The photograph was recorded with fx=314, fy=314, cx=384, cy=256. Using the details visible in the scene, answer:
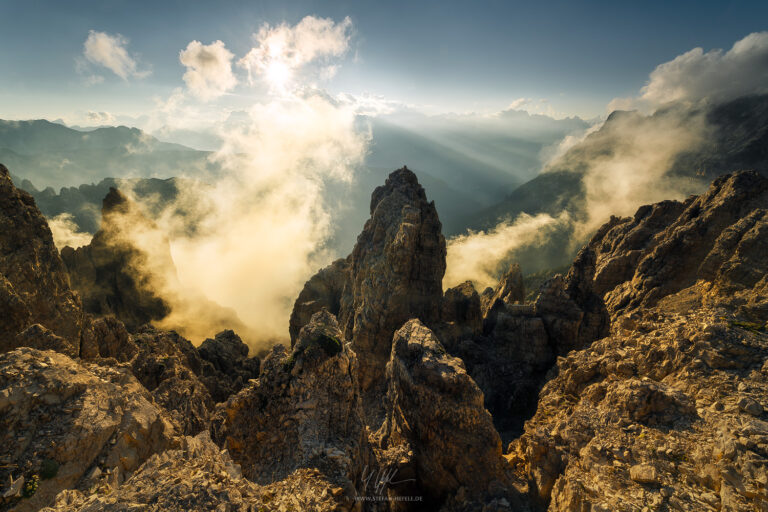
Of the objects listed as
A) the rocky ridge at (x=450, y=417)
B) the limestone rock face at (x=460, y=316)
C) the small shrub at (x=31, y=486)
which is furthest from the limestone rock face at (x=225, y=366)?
the small shrub at (x=31, y=486)

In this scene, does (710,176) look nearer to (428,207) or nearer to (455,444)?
(428,207)

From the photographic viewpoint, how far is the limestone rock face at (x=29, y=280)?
24406 mm

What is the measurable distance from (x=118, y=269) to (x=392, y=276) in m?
65.1

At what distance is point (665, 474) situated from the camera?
11.6 meters

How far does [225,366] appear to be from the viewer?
54188 millimetres

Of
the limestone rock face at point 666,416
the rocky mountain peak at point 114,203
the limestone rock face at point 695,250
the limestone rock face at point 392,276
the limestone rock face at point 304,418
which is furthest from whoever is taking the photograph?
the rocky mountain peak at point 114,203

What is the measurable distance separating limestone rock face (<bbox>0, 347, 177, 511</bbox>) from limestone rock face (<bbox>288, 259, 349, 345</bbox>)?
52.8 metres

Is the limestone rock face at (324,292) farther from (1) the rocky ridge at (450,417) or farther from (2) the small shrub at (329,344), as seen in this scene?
(2) the small shrub at (329,344)

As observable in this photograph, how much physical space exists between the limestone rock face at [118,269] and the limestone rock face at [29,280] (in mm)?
40166

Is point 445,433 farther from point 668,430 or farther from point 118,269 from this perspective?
point 118,269

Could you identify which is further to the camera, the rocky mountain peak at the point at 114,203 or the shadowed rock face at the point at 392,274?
the rocky mountain peak at the point at 114,203

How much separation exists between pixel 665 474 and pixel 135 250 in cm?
9279

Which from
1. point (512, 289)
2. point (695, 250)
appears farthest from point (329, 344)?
point (512, 289)

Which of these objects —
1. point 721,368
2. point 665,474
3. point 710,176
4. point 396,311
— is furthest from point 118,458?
point 710,176
